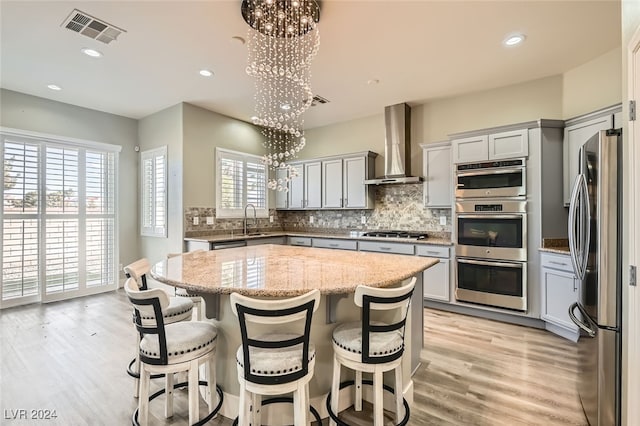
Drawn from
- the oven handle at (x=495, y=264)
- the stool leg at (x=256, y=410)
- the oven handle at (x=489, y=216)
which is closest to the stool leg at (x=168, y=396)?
the stool leg at (x=256, y=410)

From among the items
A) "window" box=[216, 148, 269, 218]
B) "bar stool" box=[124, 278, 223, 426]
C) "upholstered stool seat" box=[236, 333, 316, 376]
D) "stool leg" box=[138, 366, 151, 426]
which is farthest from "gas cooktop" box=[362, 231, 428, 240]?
"stool leg" box=[138, 366, 151, 426]

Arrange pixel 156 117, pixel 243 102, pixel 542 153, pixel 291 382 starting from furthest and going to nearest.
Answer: pixel 156 117 < pixel 243 102 < pixel 542 153 < pixel 291 382

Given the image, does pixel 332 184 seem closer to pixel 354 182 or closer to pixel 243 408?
pixel 354 182

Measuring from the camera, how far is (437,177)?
170 inches

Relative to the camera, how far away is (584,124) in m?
3.18

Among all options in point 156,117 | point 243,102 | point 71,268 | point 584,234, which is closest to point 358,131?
point 243,102

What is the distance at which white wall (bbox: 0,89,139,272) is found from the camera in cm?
416

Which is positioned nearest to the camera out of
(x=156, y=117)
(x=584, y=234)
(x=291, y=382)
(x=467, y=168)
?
(x=291, y=382)

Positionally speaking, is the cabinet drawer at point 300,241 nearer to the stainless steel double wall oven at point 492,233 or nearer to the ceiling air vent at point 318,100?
the ceiling air vent at point 318,100

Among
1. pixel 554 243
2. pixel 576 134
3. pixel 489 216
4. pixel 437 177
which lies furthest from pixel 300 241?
pixel 576 134

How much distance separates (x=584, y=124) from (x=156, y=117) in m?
5.90

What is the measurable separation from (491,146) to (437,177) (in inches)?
31.7

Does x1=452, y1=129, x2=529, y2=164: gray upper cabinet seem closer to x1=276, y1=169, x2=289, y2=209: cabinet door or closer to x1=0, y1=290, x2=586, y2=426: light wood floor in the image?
x1=0, y1=290, x2=586, y2=426: light wood floor

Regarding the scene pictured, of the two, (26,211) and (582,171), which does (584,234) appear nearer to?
(582,171)
